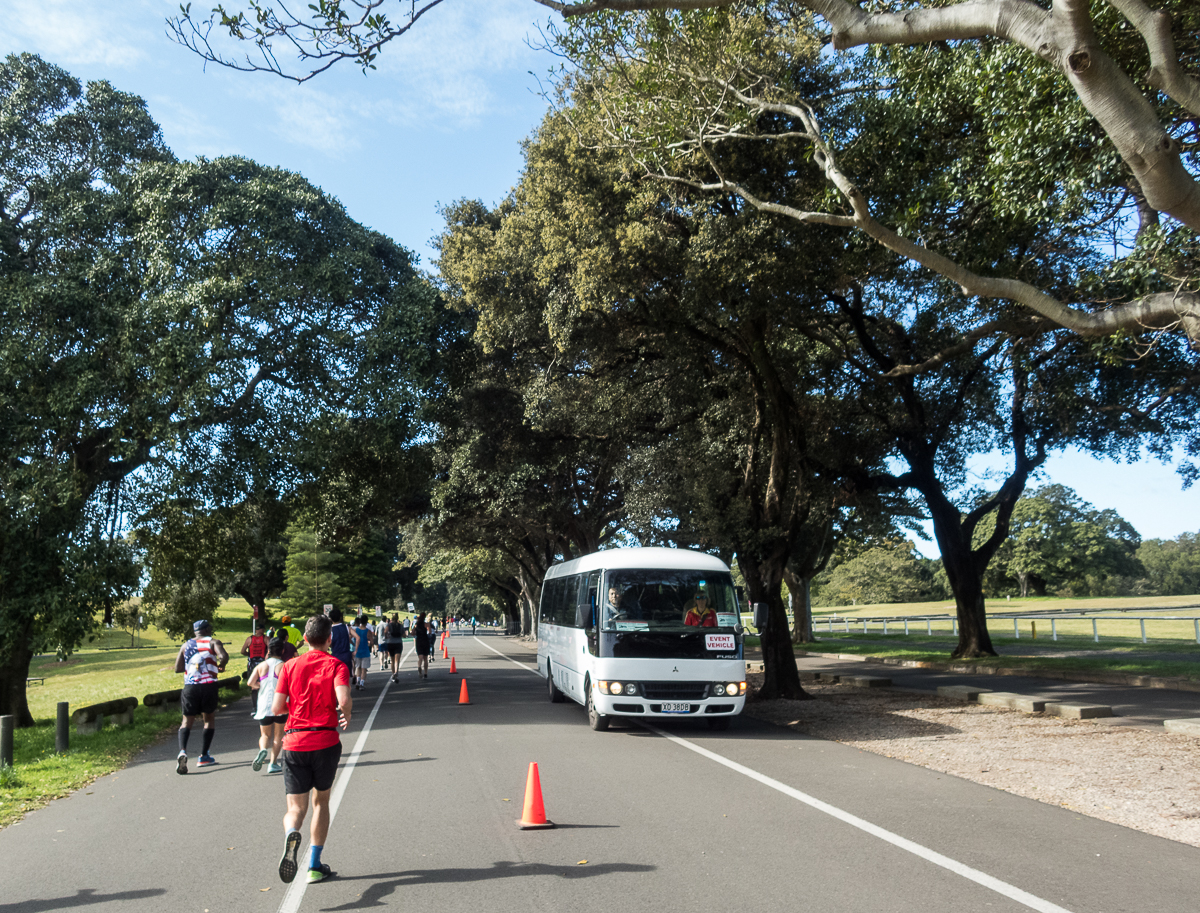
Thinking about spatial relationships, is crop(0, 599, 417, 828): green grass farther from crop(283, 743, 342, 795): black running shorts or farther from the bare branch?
the bare branch

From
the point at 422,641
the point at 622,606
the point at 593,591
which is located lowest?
the point at 422,641

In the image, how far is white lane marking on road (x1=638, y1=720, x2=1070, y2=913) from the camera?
559 centimetres

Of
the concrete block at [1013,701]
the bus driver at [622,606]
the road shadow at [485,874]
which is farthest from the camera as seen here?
the concrete block at [1013,701]

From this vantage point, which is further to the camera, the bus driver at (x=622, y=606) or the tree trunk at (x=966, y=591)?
the tree trunk at (x=966, y=591)

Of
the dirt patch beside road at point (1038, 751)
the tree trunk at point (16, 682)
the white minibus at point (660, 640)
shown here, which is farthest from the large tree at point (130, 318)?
the dirt patch beside road at point (1038, 751)

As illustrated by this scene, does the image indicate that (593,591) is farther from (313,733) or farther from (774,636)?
(313,733)

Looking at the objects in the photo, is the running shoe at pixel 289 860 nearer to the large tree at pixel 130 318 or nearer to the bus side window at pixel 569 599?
the bus side window at pixel 569 599

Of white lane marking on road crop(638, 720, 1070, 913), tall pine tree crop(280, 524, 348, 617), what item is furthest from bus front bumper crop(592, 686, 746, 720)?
tall pine tree crop(280, 524, 348, 617)

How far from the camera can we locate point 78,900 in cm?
595

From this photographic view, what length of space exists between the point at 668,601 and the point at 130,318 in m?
11.1

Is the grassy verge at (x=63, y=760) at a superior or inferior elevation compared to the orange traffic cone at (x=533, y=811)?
inferior

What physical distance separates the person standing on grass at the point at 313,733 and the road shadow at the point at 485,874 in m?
0.41

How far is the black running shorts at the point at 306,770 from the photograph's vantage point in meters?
6.30

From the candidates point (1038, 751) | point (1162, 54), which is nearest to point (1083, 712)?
point (1038, 751)
